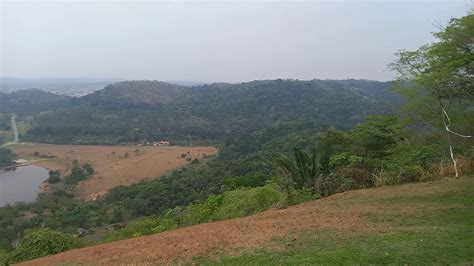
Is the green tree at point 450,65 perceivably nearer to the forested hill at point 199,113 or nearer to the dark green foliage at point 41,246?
the dark green foliage at point 41,246

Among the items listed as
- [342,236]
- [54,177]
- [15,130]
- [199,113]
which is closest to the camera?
[342,236]

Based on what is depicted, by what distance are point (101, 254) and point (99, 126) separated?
7002 cm

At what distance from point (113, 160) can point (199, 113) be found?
31413mm

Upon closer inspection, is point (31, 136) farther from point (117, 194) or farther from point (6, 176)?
point (117, 194)

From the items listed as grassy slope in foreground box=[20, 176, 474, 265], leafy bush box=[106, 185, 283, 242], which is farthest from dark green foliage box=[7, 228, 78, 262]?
grassy slope in foreground box=[20, 176, 474, 265]

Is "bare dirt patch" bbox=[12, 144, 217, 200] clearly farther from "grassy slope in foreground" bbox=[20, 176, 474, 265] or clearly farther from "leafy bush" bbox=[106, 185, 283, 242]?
"grassy slope in foreground" bbox=[20, 176, 474, 265]

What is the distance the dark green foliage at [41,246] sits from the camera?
1183cm

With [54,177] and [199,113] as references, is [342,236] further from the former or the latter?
[199,113]

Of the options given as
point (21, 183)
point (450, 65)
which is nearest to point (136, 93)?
point (21, 183)

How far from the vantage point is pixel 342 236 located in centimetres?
742

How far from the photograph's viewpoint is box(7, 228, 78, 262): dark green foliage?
1183cm

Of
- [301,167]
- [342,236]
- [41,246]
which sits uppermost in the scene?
[342,236]

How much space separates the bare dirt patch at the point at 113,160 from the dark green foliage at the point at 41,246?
29.3m

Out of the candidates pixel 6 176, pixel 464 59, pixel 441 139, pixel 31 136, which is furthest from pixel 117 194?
pixel 31 136
